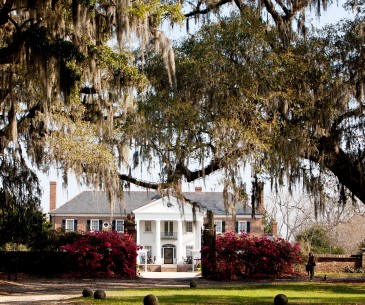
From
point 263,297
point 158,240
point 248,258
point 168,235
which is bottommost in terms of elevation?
point 263,297

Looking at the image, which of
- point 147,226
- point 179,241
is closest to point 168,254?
point 179,241

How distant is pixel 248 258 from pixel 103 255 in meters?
5.42

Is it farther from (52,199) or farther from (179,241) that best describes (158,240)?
(52,199)

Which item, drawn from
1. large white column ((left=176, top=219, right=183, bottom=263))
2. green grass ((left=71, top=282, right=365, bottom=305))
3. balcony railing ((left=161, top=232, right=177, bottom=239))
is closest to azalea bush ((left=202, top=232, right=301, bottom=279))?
green grass ((left=71, top=282, right=365, bottom=305))

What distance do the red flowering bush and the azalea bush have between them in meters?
2.86

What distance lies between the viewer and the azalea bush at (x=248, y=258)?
25606 millimetres

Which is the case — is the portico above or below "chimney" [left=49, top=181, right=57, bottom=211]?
below

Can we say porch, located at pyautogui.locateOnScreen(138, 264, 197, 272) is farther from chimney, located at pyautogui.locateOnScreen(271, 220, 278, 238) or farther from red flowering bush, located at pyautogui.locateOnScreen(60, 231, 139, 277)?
red flowering bush, located at pyautogui.locateOnScreen(60, 231, 139, 277)

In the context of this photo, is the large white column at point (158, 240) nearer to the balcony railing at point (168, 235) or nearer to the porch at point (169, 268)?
the balcony railing at point (168, 235)

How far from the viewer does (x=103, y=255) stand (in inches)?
1025

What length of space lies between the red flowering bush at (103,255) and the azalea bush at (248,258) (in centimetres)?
286

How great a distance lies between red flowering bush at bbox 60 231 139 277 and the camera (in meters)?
26.0

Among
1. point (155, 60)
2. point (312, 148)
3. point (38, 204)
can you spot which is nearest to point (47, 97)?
point (155, 60)

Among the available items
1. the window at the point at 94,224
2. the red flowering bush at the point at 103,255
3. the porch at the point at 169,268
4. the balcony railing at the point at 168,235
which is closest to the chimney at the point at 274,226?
the balcony railing at the point at 168,235
